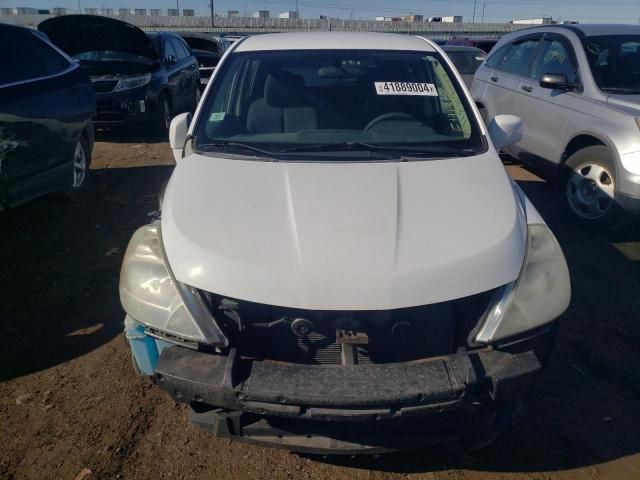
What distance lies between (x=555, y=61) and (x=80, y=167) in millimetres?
5279

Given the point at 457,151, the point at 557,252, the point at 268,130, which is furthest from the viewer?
the point at 268,130

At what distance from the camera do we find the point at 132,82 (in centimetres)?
832

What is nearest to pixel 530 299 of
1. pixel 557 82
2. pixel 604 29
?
pixel 557 82

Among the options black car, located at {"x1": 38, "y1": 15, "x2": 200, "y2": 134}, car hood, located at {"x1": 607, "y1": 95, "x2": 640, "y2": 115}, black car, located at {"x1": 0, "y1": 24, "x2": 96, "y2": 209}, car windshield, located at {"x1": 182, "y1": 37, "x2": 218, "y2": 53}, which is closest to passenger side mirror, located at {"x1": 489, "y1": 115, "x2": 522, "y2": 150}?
car hood, located at {"x1": 607, "y1": 95, "x2": 640, "y2": 115}

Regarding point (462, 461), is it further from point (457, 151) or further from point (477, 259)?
point (457, 151)

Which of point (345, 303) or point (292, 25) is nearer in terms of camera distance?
point (345, 303)

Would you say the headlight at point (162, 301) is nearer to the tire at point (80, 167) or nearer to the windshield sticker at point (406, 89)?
the windshield sticker at point (406, 89)

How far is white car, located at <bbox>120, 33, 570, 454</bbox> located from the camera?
2029mm

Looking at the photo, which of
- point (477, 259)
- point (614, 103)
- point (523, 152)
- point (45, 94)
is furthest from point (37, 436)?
point (523, 152)

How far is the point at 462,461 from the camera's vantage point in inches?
98.1

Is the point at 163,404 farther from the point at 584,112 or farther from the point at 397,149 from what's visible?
the point at 584,112

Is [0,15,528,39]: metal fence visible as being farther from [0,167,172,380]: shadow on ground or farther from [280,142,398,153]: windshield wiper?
[280,142,398,153]: windshield wiper

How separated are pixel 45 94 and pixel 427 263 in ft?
14.1

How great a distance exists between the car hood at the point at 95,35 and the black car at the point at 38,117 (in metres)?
2.73
